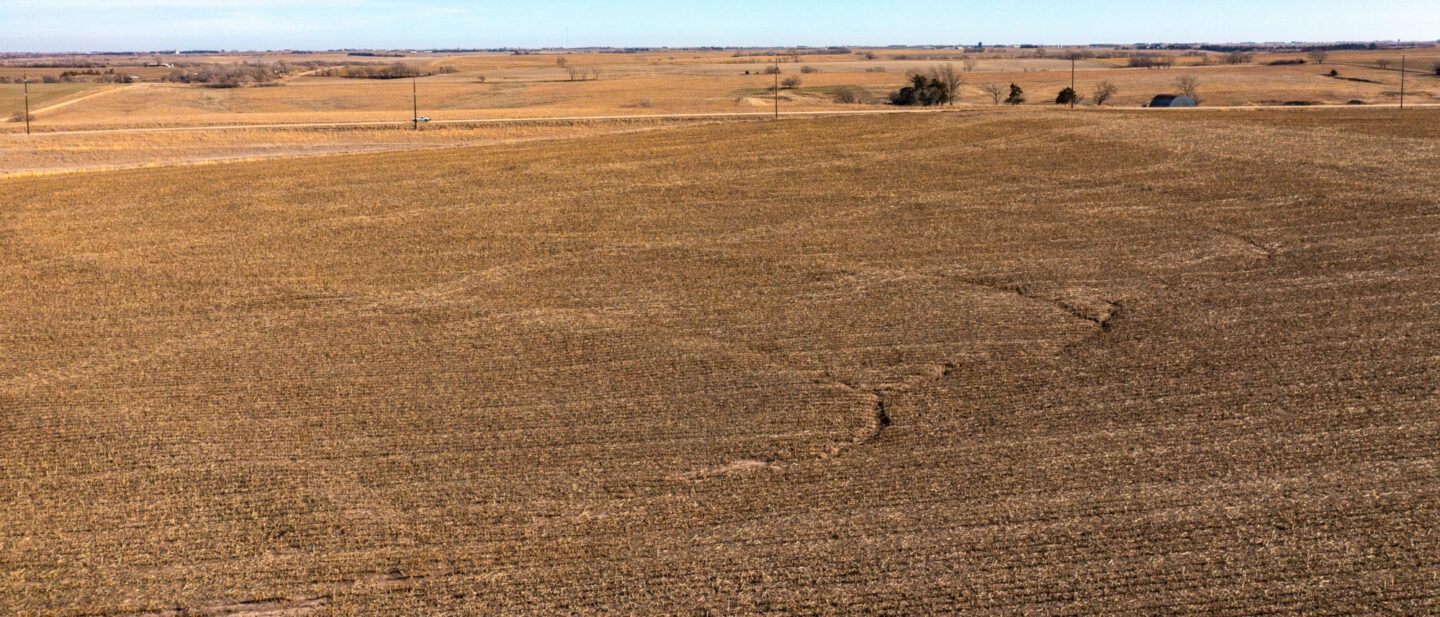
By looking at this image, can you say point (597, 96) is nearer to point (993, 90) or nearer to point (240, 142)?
point (993, 90)

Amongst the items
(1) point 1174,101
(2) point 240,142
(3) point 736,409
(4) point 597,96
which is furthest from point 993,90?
(3) point 736,409

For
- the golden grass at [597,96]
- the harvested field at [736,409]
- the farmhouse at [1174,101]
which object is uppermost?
the golden grass at [597,96]

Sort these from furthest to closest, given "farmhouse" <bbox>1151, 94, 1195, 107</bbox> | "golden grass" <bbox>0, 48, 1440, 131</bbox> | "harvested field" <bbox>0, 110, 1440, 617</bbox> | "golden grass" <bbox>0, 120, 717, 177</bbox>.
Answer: "golden grass" <bbox>0, 48, 1440, 131</bbox>
"farmhouse" <bbox>1151, 94, 1195, 107</bbox>
"golden grass" <bbox>0, 120, 717, 177</bbox>
"harvested field" <bbox>0, 110, 1440, 617</bbox>

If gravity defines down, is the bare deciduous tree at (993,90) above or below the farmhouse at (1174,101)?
above

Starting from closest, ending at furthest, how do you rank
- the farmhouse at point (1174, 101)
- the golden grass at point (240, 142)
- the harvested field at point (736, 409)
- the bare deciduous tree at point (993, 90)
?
the harvested field at point (736, 409) → the golden grass at point (240, 142) → the farmhouse at point (1174, 101) → the bare deciduous tree at point (993, 90)

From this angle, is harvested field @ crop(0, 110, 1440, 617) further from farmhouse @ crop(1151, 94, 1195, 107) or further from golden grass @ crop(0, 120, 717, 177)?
farmhouse @ crop(1151, 94, 1195, 107)

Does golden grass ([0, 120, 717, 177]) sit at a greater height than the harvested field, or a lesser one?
greater

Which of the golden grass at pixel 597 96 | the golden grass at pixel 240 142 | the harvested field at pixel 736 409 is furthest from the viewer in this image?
the golden grass at pixel 597 96

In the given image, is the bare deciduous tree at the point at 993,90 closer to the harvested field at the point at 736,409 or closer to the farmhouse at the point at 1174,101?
the farmhouse at the point at 1174,101

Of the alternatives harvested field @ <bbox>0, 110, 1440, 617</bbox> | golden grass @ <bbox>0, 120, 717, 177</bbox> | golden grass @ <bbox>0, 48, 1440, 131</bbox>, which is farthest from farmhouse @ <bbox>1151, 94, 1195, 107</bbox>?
harvested field @ <bbox>0, 110, 1440, 617</bbox>

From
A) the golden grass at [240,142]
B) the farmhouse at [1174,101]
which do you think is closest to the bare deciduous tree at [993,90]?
the farmhouse at [1174,101]
